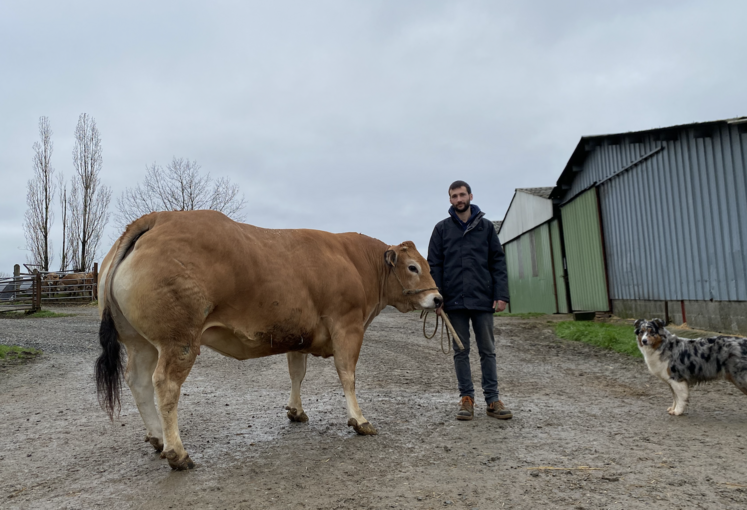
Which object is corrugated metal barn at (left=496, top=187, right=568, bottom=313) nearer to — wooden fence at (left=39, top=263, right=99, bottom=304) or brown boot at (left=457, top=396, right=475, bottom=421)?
brown boot at (left=457, top=396, right=475, bottom=421)

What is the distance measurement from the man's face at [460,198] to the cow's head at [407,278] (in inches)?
25.7

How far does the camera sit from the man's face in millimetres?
5574

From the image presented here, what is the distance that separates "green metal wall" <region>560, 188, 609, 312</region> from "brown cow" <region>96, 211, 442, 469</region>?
1074 centimetres

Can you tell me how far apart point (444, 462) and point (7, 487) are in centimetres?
287

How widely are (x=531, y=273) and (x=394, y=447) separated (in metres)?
17.4

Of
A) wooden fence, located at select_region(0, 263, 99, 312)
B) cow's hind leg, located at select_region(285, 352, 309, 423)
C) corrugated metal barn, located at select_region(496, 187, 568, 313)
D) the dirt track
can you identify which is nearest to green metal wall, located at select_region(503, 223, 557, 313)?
corrugated metal barn, located at select_region(496, 187, 568, 313)

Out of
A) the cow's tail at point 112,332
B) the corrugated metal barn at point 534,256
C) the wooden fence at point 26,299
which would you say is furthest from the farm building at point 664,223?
the wooden fence at point 26,299


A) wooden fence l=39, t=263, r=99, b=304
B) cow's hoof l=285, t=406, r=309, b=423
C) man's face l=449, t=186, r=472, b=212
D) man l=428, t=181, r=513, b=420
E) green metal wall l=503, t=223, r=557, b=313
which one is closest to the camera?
cow's hoof l=285, t=406, r=309, b=423

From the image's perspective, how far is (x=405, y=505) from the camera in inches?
118

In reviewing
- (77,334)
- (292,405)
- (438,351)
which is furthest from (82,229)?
(292,405)

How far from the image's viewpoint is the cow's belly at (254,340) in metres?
4.18

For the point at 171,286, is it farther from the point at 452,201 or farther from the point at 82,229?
the point at 82,229

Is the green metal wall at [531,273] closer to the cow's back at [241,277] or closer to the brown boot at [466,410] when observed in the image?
the brown boot at [466,410]

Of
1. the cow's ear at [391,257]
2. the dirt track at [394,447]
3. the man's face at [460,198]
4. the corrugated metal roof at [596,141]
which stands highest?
the corrugated metal roof at [596,141]
